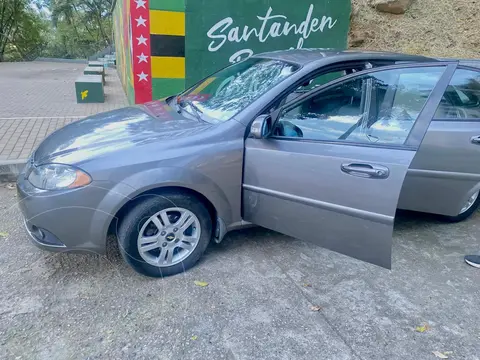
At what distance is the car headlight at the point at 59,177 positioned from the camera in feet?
7.78

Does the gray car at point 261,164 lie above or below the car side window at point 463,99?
below

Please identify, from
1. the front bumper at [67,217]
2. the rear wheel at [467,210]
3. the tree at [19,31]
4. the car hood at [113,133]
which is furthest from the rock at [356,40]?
the tree at [19,31]

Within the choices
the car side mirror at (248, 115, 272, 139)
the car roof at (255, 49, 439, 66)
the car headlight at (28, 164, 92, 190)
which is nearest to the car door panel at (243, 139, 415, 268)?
the car side mirror at (248, 115, 272, 139)

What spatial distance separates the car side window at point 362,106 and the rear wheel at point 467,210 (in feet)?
4.80

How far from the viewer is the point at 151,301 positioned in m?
2.47

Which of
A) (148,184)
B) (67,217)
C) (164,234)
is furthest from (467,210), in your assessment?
(67,217)

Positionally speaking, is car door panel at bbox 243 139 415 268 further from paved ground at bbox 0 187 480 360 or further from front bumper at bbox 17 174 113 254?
front bumper at bbox 17 174 113 254

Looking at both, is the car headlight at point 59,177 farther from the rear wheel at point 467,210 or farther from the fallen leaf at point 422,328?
the rear wheel at point 467,210

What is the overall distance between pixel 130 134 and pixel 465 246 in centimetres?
300

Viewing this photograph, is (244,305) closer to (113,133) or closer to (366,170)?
(366,170)

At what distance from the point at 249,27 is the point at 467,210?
4.71 metres

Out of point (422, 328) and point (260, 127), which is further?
point (260, 127)

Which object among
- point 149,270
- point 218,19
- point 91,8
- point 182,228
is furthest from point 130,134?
point 91,8

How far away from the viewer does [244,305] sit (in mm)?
2473
